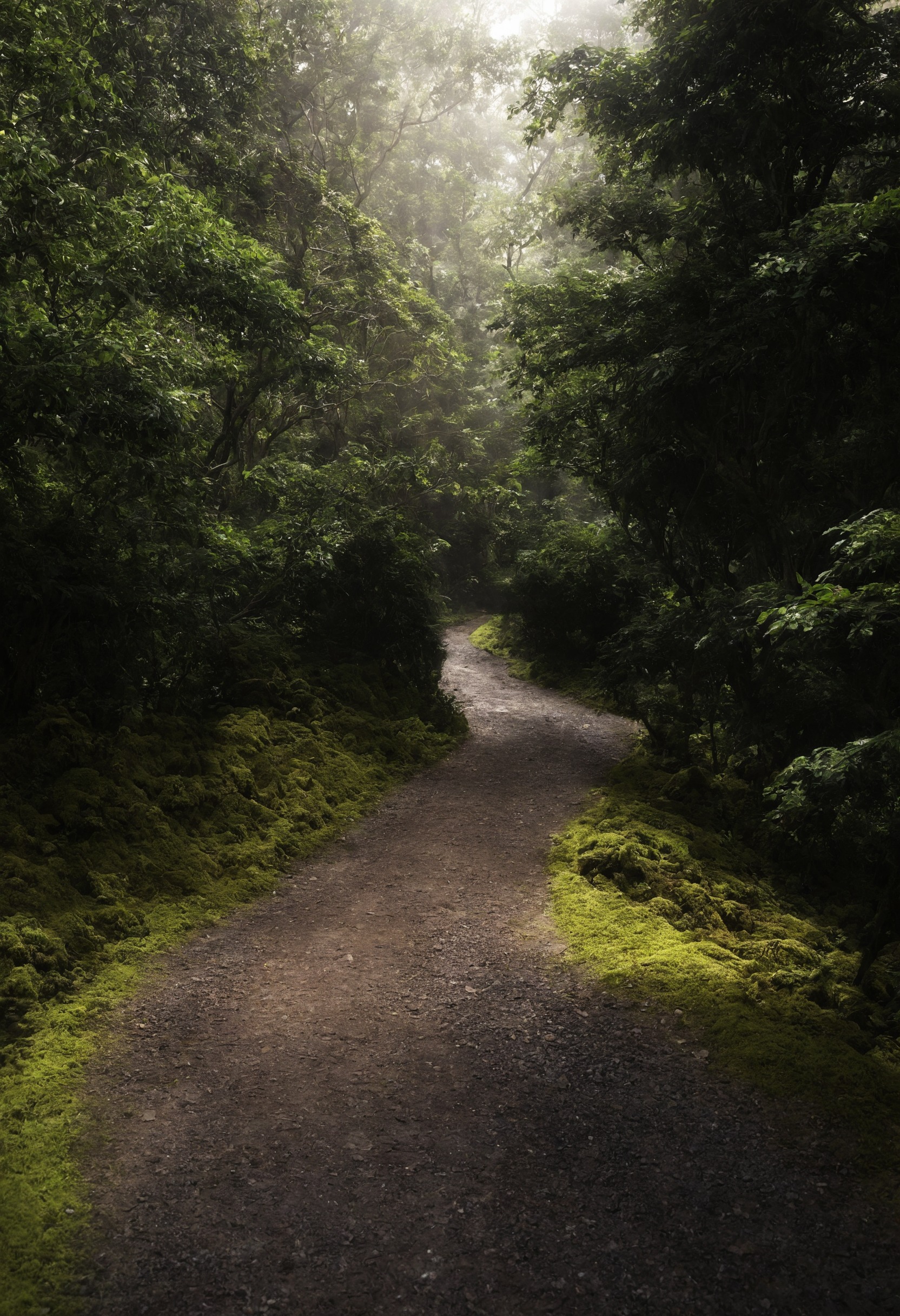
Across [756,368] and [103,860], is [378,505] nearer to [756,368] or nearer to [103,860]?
[756,368]

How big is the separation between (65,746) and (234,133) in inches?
426

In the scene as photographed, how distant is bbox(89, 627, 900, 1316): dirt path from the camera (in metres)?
3.26

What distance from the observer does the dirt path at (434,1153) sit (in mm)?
3256

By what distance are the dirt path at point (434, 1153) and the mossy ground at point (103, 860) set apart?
269mm

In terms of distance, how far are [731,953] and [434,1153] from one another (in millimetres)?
3083

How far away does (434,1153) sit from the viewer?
404 cm

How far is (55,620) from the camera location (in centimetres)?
747

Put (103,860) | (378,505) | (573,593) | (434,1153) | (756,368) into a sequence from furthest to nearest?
(573,593) → (378,505) → (756,368) → (103,860) → (434,1153)

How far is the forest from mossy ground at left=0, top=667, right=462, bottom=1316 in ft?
0.12

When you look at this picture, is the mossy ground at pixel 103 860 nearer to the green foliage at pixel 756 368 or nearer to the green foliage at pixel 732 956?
the green foliage at pixel 732 956

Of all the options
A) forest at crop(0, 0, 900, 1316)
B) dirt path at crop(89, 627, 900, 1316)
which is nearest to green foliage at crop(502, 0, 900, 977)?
forest at crop(0, 0, 900, 1316)

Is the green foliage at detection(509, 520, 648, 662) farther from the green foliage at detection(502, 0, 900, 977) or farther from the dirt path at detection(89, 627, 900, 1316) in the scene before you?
the dirt path at detection(89, 627, 900, 1316)

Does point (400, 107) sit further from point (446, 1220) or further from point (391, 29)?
point (446, 1220)

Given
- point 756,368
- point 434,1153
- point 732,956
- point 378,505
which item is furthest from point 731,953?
point 378,505
